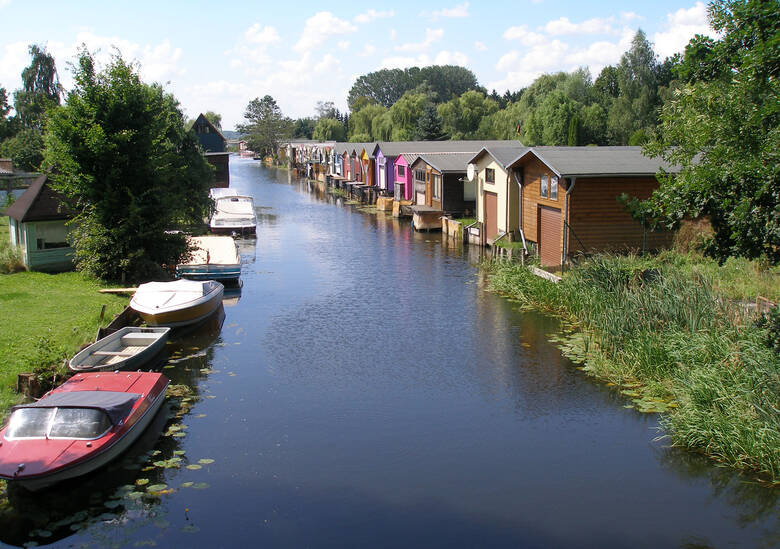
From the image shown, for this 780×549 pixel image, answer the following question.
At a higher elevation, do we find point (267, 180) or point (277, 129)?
point (277, 129)

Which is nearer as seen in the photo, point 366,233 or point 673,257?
point 673,257

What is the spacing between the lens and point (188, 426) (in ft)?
50.8

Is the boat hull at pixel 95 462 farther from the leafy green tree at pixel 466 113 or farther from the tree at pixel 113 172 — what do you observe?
the leafy green tree at pixel 466 113

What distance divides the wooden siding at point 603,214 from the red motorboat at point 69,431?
1884 cm

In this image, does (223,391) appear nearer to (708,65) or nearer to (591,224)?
(708,65)

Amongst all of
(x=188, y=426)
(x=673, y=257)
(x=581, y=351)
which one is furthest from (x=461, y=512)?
(x=673, y=257)

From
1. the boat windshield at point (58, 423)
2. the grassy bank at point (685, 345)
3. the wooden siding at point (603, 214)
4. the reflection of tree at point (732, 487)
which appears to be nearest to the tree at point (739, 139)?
the grassy bank at point (685, 345)

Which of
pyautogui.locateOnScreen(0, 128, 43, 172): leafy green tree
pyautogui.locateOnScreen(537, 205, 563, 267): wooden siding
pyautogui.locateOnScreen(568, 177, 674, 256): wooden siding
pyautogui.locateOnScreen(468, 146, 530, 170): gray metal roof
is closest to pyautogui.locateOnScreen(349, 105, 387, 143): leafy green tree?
pyautogui.locateOnScreen(0, 128, 43, 172): leafy green tree

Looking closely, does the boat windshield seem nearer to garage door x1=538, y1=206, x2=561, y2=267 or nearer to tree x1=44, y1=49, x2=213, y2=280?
tree x1=44, y1=49, x2=213, y2=280

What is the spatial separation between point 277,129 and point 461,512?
521 feet

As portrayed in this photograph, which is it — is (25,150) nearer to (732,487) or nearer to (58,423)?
A: (58,423)

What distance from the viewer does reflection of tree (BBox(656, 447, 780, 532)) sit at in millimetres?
11578

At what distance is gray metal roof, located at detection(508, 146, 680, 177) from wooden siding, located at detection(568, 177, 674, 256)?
0.49m

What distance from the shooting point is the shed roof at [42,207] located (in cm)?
2647
